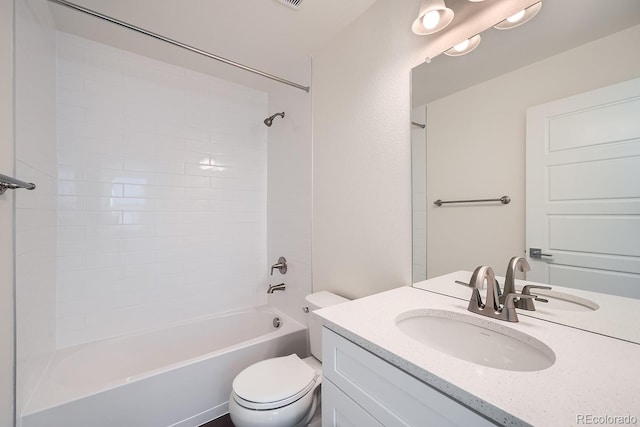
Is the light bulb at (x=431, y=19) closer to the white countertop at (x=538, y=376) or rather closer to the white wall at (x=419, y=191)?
the white wall at (x=419, y=191)

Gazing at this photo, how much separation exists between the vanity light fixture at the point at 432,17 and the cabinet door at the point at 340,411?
1475 millimetres

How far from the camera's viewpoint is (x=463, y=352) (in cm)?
87

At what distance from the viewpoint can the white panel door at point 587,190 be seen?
72 centimetres

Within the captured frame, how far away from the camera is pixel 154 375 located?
133cm

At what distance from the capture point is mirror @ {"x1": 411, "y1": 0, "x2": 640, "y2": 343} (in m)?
0.76

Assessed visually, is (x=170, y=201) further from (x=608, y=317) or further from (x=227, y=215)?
(x=608, y=317)

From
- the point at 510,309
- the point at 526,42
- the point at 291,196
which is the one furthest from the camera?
the point at 291,196

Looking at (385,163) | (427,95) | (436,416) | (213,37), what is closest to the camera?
(436,416)

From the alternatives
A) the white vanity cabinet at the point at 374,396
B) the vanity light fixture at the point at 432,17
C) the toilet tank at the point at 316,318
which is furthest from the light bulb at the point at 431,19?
the toilet tank at the point at 316,318

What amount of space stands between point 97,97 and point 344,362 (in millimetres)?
2269

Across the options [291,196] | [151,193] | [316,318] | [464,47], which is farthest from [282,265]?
[464,47]

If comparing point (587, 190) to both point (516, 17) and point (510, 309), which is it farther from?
point (516, 17)

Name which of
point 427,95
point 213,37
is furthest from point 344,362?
point 213,37

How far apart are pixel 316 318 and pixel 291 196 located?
99 cm
